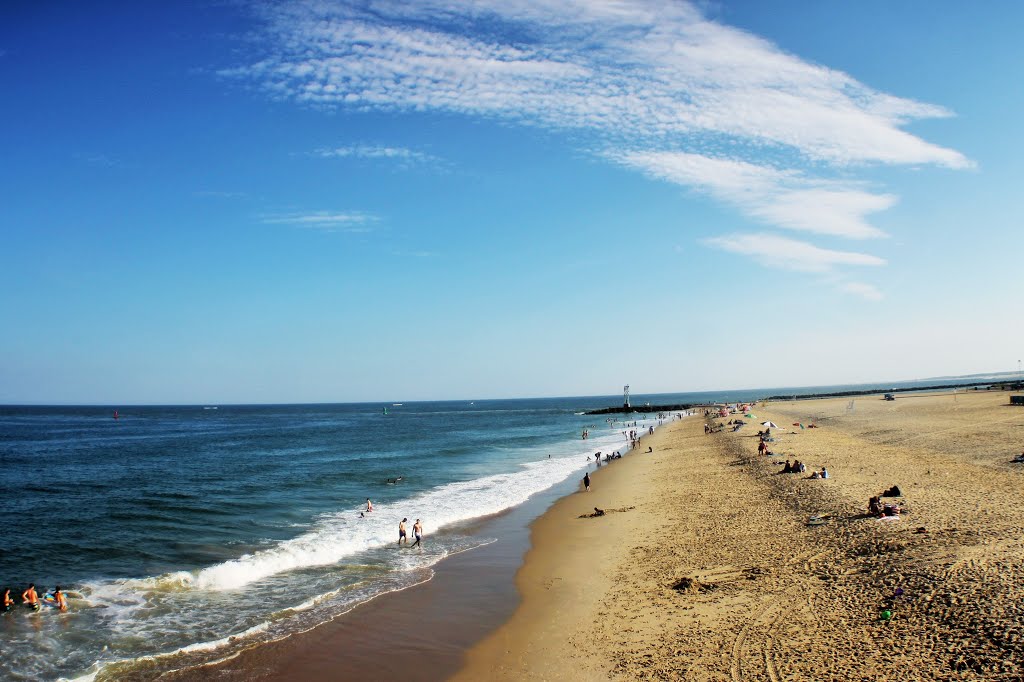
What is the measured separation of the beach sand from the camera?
1074 cm

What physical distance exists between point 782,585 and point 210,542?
66.4ft

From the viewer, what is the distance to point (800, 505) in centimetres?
2227

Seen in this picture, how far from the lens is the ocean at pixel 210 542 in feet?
45.7

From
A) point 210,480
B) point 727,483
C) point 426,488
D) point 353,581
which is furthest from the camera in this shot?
point 210,480

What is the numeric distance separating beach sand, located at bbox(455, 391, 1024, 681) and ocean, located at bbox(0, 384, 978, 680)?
5086 mm

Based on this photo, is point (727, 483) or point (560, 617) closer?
point (560, 617)

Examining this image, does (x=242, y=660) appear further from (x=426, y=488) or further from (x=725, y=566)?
(x=426, y=488)

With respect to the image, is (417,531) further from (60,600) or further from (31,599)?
(31,599)

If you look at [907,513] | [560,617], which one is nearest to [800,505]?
[907,513]

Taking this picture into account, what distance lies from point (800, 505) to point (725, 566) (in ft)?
26.1

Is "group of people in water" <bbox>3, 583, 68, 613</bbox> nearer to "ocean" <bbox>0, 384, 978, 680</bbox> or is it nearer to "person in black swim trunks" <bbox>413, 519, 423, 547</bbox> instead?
"ocean" <bbox>0, 384, 978, 680</bbox>

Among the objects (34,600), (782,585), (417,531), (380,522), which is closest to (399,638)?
(417,531)

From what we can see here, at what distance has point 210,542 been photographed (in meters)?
22.6

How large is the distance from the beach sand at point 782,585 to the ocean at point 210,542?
16.7 feet
